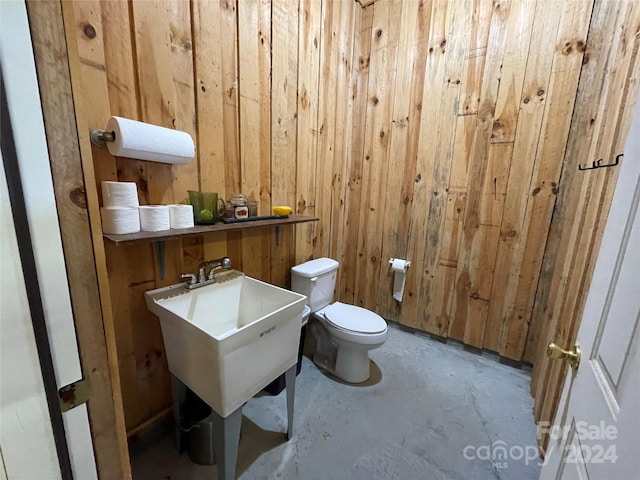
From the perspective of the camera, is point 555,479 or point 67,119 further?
point 555,479

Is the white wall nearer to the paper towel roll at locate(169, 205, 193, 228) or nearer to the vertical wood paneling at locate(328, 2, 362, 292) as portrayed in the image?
the paper towel roll at locate(169, 205, 193, 228)

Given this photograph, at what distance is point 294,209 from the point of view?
1.90 metres

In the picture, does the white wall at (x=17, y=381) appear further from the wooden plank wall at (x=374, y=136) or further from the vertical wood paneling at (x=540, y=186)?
the vertical wood paneling at (x=540, y=186)

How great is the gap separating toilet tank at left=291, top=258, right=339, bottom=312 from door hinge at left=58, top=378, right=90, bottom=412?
135 cm

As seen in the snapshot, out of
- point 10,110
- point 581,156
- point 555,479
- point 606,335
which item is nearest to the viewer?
point 10,110

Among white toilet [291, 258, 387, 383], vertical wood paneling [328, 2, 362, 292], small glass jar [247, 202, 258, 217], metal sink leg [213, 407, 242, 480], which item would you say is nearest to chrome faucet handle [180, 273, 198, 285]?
small glass jar [247, 202, 258, 217]

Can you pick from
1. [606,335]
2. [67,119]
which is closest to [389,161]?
[606,335]

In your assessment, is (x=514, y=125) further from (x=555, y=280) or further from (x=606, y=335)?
(x=606, y=335)

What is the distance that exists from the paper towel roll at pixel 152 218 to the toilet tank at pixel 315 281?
3.05ft

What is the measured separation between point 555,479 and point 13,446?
1.16 m

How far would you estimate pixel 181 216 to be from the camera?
113 cm

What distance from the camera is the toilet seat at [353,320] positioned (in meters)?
1.66

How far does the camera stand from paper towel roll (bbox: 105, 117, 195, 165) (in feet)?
2.96

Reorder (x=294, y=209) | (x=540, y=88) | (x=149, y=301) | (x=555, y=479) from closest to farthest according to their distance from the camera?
(x=555, y=479) < (x=149, y=301) < (x=540, y=88) < (x=294, y=209)
